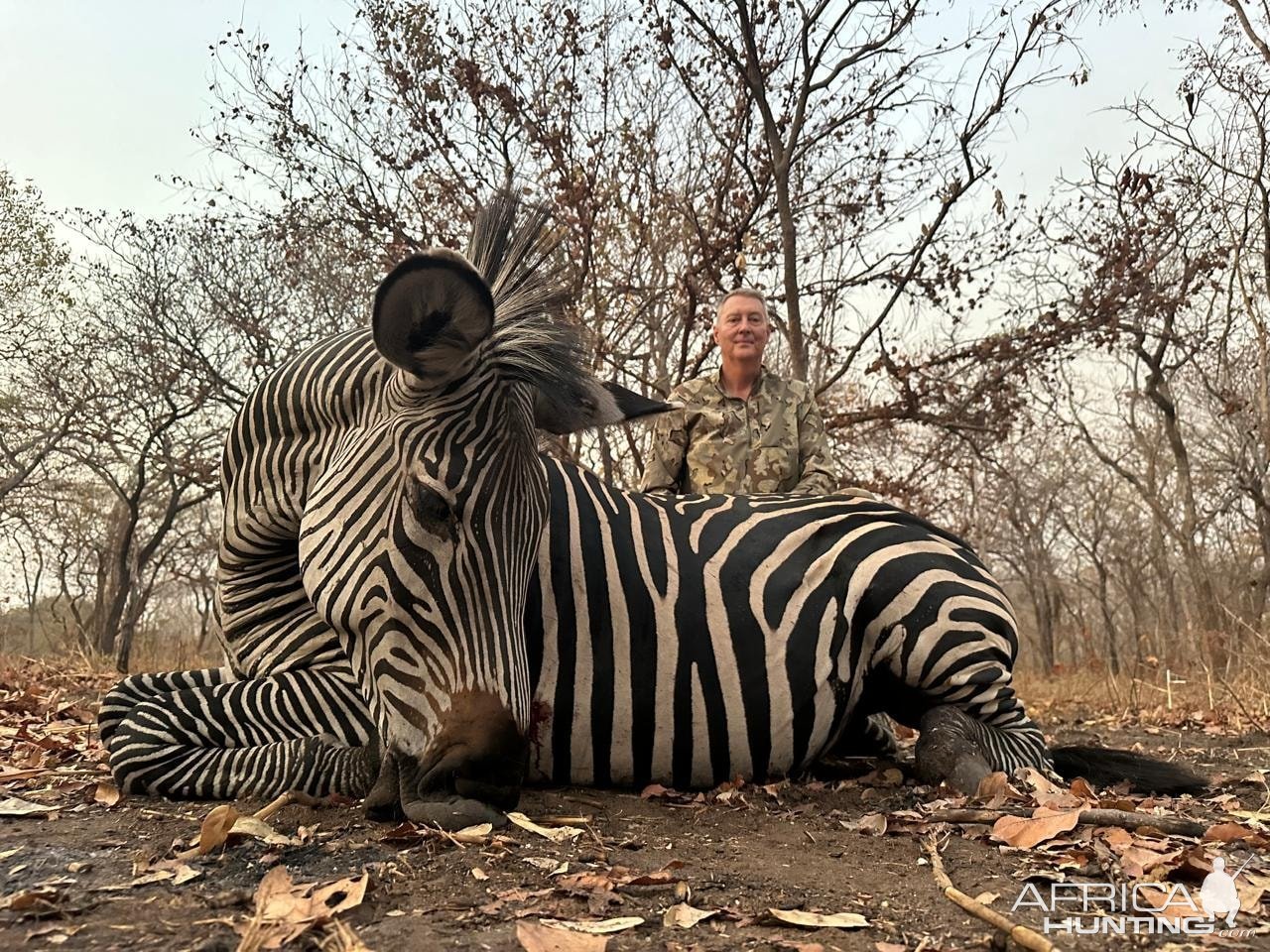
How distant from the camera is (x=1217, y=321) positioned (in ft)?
47.9

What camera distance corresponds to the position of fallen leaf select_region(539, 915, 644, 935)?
158 centimetres

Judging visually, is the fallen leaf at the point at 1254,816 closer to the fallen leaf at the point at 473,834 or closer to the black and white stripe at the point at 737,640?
the black and white stripe at the point at 737,640

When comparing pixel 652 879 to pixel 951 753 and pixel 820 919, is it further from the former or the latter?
pixel 951 753

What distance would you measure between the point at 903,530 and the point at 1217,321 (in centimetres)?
1424

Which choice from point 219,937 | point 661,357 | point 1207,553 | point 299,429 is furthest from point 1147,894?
point 1207,553

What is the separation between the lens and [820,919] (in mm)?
1669

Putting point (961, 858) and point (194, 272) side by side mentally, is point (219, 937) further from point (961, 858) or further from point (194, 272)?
point (194, 272)

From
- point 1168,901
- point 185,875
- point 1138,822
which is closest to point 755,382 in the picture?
point 1138,822

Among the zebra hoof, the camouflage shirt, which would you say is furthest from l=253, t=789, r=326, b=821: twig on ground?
the camouflage shirt

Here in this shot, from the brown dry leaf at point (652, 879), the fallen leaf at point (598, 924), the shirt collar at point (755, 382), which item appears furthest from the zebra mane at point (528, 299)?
the shirt collar at point (755, 382)

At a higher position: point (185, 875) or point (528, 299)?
point (528, 299)

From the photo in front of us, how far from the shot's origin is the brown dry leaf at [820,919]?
1646 mm

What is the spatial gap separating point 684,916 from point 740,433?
4.09m

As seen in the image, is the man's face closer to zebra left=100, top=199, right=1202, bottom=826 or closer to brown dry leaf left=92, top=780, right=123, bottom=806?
zebra left=100, top=199, right=1202, bottom=826
